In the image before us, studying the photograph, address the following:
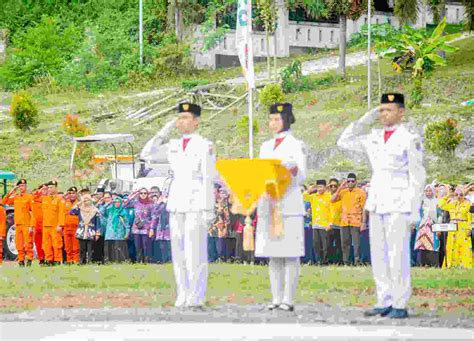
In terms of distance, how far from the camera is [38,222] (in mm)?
33188

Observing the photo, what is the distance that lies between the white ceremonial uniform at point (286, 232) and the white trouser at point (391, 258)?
0.86 metres

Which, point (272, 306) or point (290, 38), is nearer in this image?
point (272, 306)

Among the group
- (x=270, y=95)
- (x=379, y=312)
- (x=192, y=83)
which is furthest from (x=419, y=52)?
(x=379, y=312)

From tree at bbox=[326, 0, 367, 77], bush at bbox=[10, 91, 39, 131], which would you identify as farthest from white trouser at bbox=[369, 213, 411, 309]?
tree at bbox=[326, 0, 367, 77]

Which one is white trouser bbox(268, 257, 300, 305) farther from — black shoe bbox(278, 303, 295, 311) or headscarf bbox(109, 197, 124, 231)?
headscarf bbox(109, 197, 124, 231)

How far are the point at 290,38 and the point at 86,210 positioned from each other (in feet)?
163

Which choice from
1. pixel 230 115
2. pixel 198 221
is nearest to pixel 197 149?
pixel 198 221

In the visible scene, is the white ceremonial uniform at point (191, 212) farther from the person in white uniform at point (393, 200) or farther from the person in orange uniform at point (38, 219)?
the person in orange uniform at point (38, 219)

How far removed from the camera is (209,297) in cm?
2120

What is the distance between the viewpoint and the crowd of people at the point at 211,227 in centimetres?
3167

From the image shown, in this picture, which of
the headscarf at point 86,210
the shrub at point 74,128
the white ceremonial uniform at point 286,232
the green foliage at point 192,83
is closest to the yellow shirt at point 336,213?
the headscarf at point 86,210

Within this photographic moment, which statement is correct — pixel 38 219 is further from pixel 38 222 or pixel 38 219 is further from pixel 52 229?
pixel 52 229

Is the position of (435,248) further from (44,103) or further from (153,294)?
(44,103)

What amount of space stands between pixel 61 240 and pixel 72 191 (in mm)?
1418
